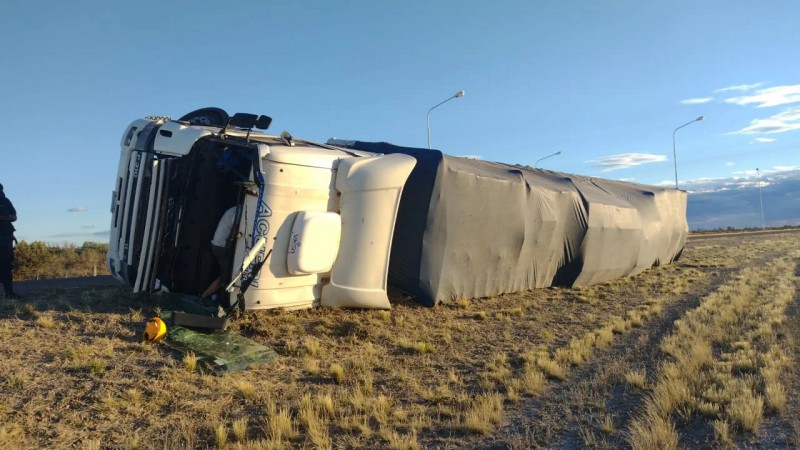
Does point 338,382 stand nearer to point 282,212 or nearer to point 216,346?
point 216,346

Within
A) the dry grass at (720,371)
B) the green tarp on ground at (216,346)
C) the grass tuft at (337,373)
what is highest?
the green tarp on ground at (216,346)

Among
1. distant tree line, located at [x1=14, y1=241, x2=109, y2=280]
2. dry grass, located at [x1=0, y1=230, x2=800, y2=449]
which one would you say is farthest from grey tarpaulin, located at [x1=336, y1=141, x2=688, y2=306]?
distant tree line, located at [x1=14, y1=241, x2=109, y2=280]

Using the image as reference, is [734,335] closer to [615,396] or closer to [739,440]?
[615,396]

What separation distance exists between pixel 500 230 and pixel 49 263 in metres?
12.8

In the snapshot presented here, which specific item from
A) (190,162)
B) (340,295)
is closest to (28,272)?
(190,162)

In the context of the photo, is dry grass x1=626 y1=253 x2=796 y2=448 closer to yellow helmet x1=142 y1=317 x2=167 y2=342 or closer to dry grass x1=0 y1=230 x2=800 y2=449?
dry grass x1=0 y1=230 x2=800 y2=449

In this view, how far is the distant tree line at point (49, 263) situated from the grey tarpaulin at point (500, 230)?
9.41 metres

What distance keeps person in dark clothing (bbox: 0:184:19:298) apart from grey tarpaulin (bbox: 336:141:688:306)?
5735 mm

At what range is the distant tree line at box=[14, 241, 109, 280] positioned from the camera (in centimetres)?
1468

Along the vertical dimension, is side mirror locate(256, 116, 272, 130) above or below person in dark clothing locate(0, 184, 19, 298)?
above

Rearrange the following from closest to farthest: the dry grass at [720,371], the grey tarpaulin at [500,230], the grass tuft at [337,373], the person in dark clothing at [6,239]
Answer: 1. the dry grass at [720,371]
2. the grass tuft at [337,373]
3. the person in dark clothing at [6,239]
4. the grey tarpaulin at [500,230]

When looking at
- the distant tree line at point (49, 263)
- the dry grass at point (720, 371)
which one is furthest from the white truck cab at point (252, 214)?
the distant tree line at point (49, 263)

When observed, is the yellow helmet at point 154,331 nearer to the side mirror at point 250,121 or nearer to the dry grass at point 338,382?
the dry grass at point 338,382

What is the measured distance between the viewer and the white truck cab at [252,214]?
6.81 m
